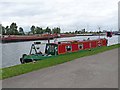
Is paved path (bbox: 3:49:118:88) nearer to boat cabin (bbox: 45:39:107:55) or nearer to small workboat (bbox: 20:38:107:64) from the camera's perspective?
small workboat (bbox: 20:38:107:64)

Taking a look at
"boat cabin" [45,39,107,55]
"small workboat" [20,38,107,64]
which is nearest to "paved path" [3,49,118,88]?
"small workboat" [20,38,107,64]

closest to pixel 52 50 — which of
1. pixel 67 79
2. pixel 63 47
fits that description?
pixel 63 47

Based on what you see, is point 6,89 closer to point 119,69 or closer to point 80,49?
point 119,69

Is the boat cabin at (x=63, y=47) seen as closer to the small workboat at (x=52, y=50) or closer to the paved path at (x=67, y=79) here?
the small workboat at (x=52, y=50)

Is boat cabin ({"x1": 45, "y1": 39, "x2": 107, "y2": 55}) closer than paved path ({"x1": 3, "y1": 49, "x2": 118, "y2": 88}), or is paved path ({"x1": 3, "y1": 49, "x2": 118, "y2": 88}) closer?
paved path ({"x1": 3, "y1": 49, "x2": 118, "y2": 88})

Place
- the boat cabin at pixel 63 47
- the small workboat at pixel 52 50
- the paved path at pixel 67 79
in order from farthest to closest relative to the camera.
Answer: the boat cabin at pixel 63 47 → the small workboat at pixel 52 50 → the paved path at pixel 67 79

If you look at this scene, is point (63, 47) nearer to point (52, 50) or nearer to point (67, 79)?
point (52, 50)

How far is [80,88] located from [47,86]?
3.26 feet

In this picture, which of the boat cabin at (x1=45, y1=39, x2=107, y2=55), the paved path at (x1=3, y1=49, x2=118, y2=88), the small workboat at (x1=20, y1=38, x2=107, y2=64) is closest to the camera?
the paved path at (x1=3, y1=49, x2=118, y2=88)

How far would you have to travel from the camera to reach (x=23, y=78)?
874 centimetres

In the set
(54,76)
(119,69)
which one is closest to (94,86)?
(54,76)

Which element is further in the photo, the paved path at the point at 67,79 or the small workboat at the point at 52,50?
the small workboat at the point at 52,50

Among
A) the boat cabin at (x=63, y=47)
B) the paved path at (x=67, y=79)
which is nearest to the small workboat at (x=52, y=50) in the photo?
the boat cabin at (x=63, y=47)

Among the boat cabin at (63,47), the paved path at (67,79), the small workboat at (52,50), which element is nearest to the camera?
the paved path at (67,79)
